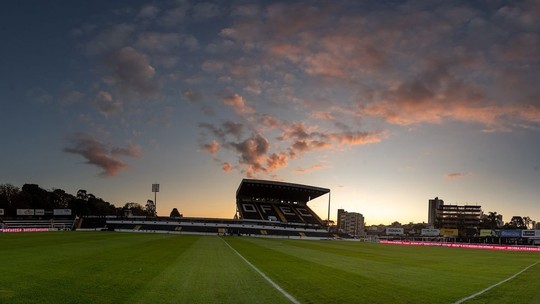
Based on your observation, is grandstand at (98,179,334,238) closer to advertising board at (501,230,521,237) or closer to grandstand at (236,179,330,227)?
grandstand at (236,179,330,227)

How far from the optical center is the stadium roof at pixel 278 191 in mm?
134375

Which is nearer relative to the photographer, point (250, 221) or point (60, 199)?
point (250, 221)

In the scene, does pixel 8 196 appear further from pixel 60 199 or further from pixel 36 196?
pixel 60 199

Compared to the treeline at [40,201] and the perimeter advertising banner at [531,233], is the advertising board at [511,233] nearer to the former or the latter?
the perimeter advertising banner at [531,233]

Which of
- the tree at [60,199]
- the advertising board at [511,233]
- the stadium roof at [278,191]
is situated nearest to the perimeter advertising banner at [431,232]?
the advertising board at [511,233]

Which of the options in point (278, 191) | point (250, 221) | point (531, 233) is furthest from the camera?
point (278, 191)

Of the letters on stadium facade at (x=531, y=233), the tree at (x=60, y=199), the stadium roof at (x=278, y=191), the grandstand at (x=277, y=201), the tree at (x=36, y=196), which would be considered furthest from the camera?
the tree at (x=60, y=199)

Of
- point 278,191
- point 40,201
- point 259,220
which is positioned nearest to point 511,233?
point 259,220

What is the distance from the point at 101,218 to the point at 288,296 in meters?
110

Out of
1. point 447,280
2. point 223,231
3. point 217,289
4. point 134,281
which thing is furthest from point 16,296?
point 223,231

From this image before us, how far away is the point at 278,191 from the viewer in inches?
5645

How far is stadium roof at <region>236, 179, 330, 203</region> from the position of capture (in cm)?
13438

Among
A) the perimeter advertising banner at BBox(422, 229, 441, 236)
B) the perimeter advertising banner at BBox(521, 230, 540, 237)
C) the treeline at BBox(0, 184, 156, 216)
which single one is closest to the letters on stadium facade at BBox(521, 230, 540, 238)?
the perimeter advertising banner at BBox(521, 230, 540, 237)

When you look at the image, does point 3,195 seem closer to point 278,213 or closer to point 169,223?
point 169,223
